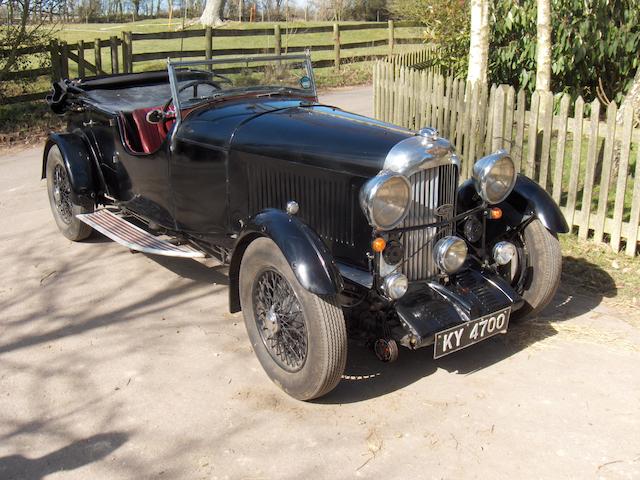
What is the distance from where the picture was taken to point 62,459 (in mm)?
3180

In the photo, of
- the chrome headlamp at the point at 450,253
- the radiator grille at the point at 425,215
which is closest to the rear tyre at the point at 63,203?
the radiator grille at the point at 425,215

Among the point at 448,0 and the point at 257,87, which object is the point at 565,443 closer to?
the point at 257,87

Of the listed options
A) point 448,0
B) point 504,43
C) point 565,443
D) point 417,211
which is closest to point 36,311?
point 417,211

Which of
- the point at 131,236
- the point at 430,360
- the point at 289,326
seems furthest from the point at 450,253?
the point at 131,236

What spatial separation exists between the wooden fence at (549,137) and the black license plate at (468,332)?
2.45 m

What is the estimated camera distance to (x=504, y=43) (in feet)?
35.1

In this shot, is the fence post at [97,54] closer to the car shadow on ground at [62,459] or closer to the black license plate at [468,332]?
the car shadow on ground at [62,459]

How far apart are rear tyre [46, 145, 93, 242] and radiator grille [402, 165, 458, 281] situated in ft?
11.3

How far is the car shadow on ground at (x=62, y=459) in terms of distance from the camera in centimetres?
308

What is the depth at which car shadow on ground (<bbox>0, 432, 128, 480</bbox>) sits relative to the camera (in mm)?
3082

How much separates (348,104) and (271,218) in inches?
425

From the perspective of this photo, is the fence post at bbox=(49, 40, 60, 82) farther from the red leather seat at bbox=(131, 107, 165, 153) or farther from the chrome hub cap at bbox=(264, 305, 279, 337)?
the chrome hub cap at bbox=(264, 305, 279, 337)

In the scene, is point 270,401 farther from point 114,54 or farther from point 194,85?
point 114,54

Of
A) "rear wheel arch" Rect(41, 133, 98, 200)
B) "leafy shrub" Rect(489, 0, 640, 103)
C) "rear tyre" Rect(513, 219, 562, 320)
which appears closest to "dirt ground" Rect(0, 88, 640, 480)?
"rear tyre" Rect(513, 219, 562, 320)
